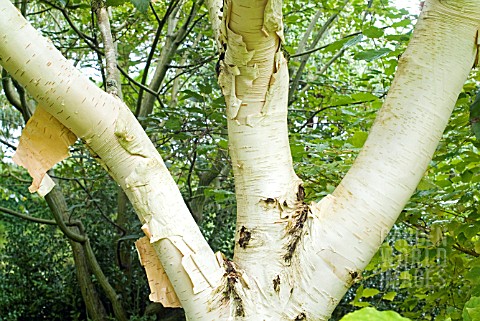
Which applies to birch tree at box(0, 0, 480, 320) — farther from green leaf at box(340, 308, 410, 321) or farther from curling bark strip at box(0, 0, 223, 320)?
green leaf at box(340, 308, 410, 321)

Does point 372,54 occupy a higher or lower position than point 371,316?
lower

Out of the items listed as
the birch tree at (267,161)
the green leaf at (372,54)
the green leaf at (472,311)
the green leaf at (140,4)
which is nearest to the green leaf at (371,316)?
the green leaf at (472,311)

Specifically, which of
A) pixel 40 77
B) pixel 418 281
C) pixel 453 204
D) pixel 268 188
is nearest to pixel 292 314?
pixel 268 188

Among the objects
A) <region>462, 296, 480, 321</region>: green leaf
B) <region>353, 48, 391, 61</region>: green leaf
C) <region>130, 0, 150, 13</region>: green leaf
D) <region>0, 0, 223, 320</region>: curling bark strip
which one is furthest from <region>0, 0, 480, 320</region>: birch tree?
<region>353, 48, 391, 61</region>: green leaf

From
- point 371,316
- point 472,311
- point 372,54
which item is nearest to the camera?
point 371,316

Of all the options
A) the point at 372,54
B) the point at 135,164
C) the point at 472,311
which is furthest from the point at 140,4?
the point at 472,311

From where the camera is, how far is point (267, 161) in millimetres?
1077

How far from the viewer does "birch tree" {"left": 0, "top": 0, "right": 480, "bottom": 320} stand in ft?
3.13

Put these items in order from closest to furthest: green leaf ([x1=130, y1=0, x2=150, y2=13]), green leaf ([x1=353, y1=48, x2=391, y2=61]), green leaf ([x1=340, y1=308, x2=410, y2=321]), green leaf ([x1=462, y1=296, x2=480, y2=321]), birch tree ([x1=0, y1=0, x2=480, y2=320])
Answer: green leaf ([x1=340, y1=308, x2=410, y2=321]) < green leaf ([x1=462, y1=296, x2=480, y2=321]) < birch tree ([x1=0, y1=0, x2=480, y2=320]) < green leaf ([x1=130, y1=0, x2=150, y2=13]) < green leaf ([x1=353, y1=48, x2=391, y2=61])

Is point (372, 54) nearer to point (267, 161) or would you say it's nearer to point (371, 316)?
point (267, 161)

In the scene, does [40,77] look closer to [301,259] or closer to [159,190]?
[159,190]

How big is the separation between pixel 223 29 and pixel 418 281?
2095mm

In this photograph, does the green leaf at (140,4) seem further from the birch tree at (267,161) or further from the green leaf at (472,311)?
the green leaf at (472,311)

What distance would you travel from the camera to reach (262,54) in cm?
101
